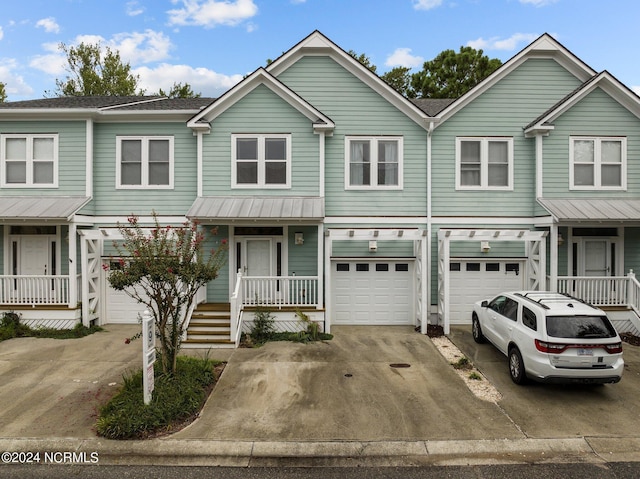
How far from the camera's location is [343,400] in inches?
268

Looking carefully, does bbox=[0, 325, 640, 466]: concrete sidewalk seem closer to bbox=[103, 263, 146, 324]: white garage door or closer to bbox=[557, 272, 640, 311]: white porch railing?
bbox=[103, 263, 146, 324]: white garage door

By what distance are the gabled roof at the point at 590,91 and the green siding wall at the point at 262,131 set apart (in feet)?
23.9

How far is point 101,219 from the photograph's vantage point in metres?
12.0

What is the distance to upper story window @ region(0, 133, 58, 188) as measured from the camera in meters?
11.8

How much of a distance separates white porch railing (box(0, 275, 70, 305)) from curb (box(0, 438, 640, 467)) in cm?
695

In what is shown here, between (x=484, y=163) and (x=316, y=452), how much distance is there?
34.7ft

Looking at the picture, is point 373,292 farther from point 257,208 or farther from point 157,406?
point 157,406

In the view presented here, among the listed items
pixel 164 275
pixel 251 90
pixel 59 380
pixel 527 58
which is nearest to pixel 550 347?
pixel 164 275

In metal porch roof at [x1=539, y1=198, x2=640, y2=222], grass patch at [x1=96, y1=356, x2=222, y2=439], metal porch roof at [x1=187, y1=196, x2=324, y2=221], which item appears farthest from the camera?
metal porch roof at [x1=539, y1=198, x2=640, y2=222]

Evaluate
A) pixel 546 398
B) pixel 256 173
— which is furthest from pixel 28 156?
pixel 546 398

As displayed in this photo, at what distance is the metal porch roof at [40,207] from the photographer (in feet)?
35.1

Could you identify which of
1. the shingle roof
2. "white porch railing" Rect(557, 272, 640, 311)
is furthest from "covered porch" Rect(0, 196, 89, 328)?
"white porch railing" Rect(557, 272, 640, 311)

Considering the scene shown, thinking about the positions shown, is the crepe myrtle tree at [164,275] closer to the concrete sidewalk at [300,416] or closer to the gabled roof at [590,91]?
the concrete sidewalk at [300,416]

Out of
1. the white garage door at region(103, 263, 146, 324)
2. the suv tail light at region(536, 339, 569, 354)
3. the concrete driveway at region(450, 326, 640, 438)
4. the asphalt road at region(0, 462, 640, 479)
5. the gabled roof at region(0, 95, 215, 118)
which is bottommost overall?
the asphalt road at region(0, 462, 640, 479)
